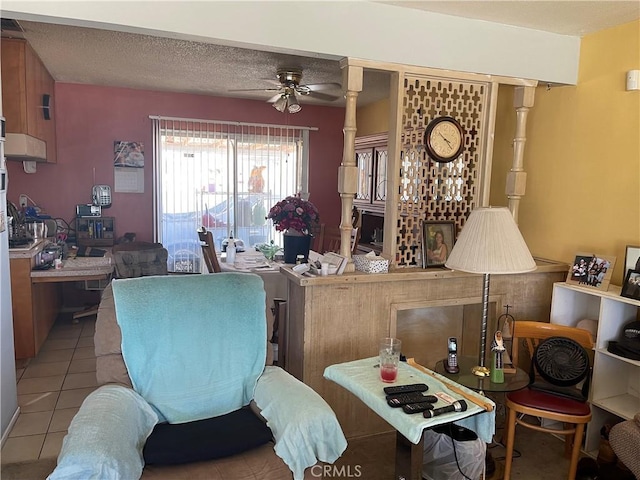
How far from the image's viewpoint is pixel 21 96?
11.3ft

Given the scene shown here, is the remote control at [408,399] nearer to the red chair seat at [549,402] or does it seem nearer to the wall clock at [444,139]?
the red chair seat at [549,402]

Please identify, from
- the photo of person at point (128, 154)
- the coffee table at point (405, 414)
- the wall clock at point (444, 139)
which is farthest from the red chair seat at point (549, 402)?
the photo of person at point (128, 154)

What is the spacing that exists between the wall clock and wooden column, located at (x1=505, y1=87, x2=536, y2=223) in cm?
40

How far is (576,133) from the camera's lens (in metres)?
2.90

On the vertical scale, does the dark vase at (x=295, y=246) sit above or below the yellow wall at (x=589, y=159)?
below

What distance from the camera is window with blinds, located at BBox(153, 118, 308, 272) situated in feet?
16.6

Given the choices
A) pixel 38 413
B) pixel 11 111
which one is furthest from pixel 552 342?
pixel 11 111

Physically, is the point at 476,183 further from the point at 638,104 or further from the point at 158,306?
the point at 158,306

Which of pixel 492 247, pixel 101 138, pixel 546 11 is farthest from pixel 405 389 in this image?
pixel 101 138

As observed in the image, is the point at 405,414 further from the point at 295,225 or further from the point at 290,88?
the point at 290,88

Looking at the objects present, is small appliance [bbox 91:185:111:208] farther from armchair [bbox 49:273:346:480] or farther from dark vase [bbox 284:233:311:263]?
armchair [bbox 49:273:346:480]

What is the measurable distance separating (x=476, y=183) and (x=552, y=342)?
1.03m

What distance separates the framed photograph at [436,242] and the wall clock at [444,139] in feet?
1.28

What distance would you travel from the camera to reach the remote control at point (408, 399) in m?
1.68
